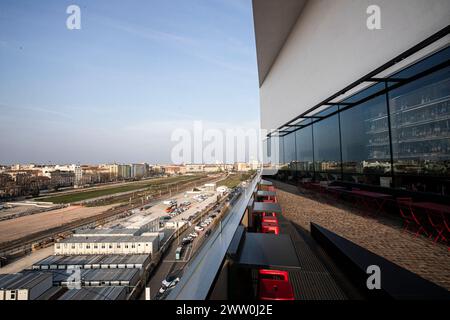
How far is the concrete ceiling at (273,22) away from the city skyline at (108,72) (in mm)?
2410

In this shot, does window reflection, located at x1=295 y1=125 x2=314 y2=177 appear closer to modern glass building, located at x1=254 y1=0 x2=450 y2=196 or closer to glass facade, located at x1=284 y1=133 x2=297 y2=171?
modern glass building, located at x1=254 y1=0 x2=450 y2=196

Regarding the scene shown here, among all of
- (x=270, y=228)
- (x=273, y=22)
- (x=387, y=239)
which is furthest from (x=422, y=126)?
(x=273, y=22)

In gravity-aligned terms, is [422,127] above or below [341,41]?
below

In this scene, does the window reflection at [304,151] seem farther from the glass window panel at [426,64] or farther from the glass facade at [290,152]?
the glass window panel at [426,64]

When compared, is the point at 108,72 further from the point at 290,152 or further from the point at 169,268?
the point at 290,152

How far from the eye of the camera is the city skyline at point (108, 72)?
5.57 ft

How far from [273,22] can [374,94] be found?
5.14m

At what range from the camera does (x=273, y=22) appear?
6848mm

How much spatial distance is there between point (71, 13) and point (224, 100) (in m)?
3.77

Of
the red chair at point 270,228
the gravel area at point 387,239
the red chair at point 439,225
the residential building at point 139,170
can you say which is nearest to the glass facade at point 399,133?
the red chair at point 439,225

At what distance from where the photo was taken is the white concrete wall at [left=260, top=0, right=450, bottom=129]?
2735 millimetres
